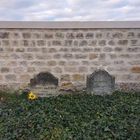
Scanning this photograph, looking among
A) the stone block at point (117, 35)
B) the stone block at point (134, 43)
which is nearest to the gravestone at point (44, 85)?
the stone block at point (117, 35)

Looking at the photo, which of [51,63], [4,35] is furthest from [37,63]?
[4,35]

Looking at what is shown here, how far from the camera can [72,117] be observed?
7.22 meters

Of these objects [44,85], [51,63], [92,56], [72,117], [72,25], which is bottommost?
[72,117]

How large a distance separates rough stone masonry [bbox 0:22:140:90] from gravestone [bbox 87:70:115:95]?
0.10 metres

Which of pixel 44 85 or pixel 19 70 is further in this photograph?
pixel 44 85

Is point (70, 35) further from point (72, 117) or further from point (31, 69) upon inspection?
point (72, 117)

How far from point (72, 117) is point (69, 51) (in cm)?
201

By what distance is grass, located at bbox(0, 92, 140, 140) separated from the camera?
6.61 metres

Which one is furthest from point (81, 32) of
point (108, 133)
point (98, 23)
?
point (108, 133)

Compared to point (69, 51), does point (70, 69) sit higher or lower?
lower

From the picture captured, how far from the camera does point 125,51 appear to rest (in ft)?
28.8

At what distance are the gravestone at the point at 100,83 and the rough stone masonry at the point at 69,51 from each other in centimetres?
10

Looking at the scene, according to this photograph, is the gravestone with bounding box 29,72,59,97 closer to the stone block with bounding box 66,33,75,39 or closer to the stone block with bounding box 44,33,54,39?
the stone block with bounding box 44,33,54,39

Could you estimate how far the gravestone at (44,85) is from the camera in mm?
8898
